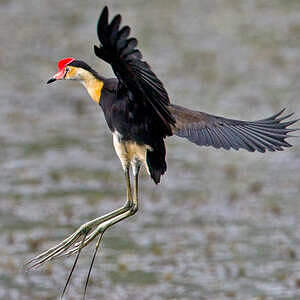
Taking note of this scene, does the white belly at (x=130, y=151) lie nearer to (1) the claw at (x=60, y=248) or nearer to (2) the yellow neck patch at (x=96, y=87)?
(2) the yellow neck patch at (x=96, y=87)

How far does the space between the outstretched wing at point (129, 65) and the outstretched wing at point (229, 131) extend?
1.52ft

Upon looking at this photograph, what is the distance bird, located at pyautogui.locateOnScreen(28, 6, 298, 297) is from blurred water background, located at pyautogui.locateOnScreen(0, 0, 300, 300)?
292 centimetres

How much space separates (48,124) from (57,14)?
4900 mm

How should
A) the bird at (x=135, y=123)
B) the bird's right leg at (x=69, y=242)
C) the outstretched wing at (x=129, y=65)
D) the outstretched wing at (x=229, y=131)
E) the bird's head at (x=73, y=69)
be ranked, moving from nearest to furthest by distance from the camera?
the outstretched wing at (x=129, y=65)
the bird at (x=135, y=123)
the bird's right leg at (x=69, y=242)
the bird's head at (x=73, y=69)
the outstretched wing at (x=229, y=131)

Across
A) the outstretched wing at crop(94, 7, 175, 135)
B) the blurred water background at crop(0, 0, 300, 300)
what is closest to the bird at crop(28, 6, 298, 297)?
the outstretched wing at crop(94, 7, 175, 135)

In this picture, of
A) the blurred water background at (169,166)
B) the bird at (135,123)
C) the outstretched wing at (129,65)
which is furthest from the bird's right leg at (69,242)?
the blurred water background at (169,166)

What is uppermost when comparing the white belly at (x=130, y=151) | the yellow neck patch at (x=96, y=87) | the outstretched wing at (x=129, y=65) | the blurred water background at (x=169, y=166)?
the blurred water background at (x=169, y=166)

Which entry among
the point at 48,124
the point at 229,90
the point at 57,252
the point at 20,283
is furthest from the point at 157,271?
the point at 229,90

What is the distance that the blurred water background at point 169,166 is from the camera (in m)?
9.05

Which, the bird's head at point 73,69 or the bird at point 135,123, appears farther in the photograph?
the bird's head at point 73,69

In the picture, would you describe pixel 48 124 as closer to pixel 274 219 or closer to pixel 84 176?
pixel 84 176

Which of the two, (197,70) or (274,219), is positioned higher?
(197,70)

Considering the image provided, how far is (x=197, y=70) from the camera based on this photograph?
15586 mm

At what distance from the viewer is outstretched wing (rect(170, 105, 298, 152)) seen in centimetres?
571
